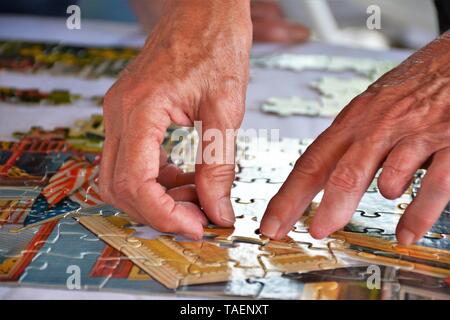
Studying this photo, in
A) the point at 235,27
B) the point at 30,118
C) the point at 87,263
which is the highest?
the point at 235,27

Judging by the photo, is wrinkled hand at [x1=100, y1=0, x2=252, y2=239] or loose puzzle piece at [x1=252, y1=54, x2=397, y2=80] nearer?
wrinkled hand at [x1=100, y1=0, x2=252, y2=239]

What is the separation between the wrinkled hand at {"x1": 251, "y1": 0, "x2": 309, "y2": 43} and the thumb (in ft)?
4.45

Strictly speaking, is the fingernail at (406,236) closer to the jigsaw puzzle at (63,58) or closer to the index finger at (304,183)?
the index finger at (304,183)

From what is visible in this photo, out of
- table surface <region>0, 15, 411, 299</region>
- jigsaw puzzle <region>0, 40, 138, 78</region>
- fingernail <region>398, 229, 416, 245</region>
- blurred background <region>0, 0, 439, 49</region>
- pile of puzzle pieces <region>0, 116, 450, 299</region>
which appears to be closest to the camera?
pile of puzzle pieces <region>0, 116, 450, 299</region>

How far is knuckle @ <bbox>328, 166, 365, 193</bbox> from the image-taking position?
133cm

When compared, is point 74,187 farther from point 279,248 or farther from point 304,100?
point 304,100

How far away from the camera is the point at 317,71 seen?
2.42m

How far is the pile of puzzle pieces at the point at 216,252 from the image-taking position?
122 centimetres

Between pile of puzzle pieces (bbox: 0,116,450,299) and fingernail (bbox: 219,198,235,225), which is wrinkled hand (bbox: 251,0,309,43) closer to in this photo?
pile of puzzle pieces (bbox: 0,116,450,299)

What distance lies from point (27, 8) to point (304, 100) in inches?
53.7

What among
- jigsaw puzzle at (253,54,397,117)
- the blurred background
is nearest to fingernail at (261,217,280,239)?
jigsaw puzzle at (253,54,397,117)

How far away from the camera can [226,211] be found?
4.58ft

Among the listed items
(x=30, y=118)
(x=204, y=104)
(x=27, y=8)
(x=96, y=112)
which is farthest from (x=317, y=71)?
(x=27, y=8)

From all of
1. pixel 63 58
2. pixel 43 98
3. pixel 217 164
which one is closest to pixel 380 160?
pixel 217 164
